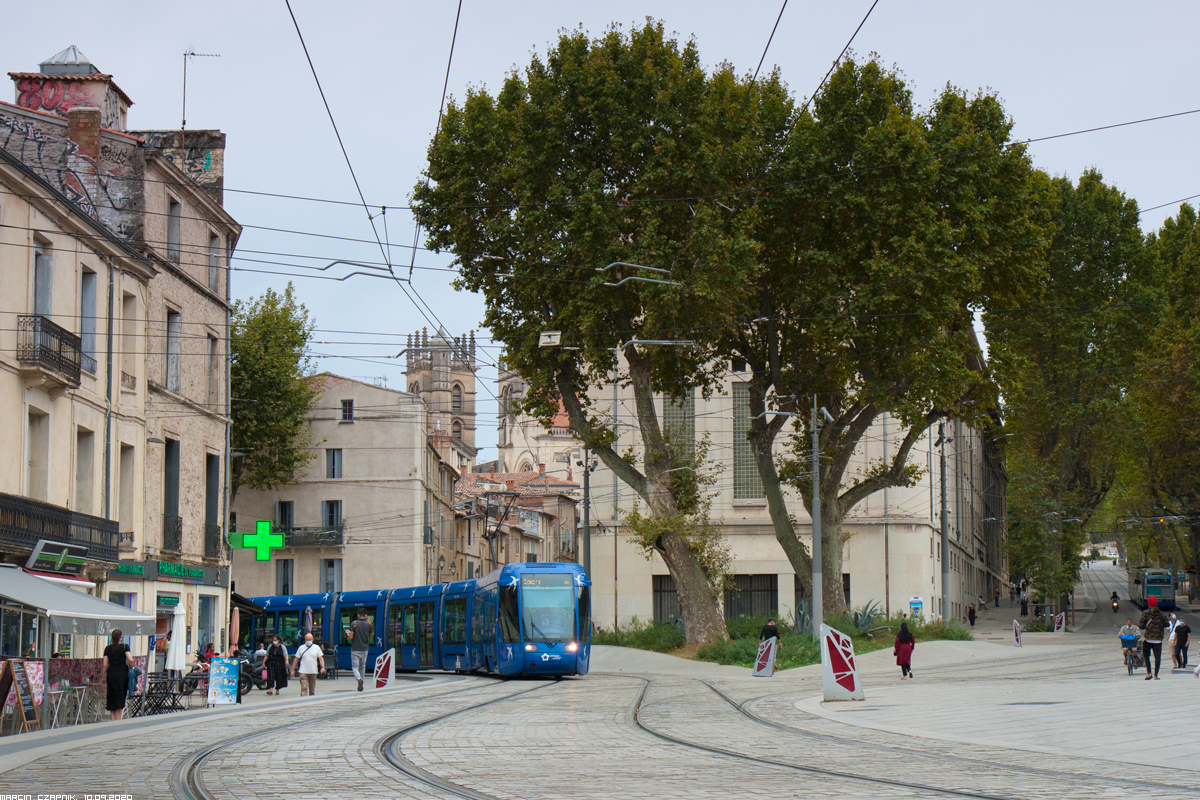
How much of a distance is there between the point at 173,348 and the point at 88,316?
238 inches

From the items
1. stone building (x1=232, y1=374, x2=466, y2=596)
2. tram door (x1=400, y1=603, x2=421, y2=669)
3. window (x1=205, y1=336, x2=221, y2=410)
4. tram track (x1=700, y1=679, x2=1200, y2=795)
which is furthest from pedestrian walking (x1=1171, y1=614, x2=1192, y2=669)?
stone building (x1=232, y1=374, x2=466, y2=596)

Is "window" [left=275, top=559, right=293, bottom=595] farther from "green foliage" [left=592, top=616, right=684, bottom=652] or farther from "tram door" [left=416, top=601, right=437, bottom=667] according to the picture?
"tram door" [left=416, top=601, right=437, bottom=667]

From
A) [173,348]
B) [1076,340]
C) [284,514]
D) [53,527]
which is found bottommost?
[53,527]

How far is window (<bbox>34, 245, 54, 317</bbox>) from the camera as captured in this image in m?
24.6

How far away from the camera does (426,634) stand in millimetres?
36188

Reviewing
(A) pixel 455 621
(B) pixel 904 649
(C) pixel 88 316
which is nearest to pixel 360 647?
(A) pixel 455 621

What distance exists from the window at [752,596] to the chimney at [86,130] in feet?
102

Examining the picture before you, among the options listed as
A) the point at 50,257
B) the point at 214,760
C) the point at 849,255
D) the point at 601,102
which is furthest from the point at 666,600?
the point at 214,760

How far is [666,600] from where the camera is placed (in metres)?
52.9

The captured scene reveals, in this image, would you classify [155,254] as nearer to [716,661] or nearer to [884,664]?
[716,661]

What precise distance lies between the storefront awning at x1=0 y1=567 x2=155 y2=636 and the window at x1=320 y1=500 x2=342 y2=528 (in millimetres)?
35460

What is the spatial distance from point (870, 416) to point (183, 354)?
19208mm

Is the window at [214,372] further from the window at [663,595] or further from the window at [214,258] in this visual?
the window at [663,595]

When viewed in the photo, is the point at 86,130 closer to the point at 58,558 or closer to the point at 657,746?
the point at 58,558
